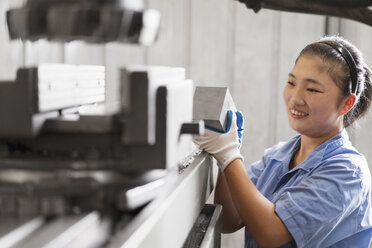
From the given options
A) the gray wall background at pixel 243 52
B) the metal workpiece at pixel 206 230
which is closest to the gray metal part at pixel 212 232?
the metal workpiece at pixel 206 230

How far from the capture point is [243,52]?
210 cm

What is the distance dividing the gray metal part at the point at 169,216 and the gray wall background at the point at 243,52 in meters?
1.18

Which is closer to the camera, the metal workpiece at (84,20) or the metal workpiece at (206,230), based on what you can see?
the metal workpiece at (84,20)

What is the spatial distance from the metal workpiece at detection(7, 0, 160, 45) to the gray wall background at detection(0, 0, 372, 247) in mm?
1708

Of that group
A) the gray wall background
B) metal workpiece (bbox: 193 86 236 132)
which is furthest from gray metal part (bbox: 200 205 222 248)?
the gray wall background

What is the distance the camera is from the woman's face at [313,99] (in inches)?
48.9

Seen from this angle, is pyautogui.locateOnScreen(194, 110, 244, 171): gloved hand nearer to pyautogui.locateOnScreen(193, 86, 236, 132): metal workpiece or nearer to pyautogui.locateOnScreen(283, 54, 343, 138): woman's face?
pyautogui.locateOnScreen(193, 86, 236, 132): metal workpiece

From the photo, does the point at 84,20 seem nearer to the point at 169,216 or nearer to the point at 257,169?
the point at 169,216

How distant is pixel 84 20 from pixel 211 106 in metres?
0.64

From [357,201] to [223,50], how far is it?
3.68ft

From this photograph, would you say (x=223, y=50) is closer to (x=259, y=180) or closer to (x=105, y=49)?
(x=105, y=49)

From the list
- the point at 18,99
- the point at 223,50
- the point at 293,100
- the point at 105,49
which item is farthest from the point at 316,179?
the point at 105,49

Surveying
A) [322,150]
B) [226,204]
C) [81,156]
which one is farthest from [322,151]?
[81,156]

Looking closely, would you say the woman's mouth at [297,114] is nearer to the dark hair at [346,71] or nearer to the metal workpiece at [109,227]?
the dark hair at [346,71]
